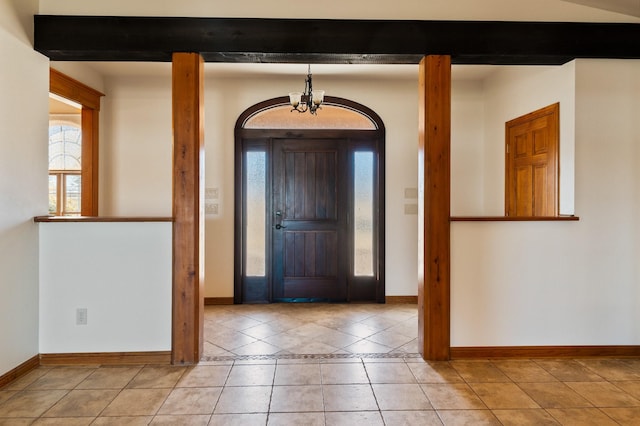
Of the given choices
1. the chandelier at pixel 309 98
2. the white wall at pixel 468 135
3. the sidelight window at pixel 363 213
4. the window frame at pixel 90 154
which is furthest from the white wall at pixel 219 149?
the chandelier at pixel 309 98

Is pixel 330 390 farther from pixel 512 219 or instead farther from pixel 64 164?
pixel 64 164

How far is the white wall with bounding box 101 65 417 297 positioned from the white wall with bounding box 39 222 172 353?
1605 millimetres

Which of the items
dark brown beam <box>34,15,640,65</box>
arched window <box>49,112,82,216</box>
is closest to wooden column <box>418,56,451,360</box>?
dark brown beam <box>34,15,640,65</box>

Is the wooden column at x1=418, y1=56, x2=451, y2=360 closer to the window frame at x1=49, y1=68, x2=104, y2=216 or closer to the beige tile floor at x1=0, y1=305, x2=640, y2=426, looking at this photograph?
the beige tile floor at x1=0, y1=305, x2=640, y2=426

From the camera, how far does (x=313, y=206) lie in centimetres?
453

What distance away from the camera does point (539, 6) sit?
109 inches

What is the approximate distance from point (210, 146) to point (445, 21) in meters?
2.82

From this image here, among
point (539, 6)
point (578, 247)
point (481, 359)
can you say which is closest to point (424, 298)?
point (481, 359)

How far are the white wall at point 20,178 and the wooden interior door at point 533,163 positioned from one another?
4004 millimetres

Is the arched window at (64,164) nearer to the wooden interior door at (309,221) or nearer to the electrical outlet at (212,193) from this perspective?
the electrical outlet at (212,193)

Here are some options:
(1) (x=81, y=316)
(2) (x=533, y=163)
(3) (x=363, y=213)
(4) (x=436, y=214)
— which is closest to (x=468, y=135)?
(2) (x=533, y=163)

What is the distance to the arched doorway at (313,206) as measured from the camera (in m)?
4.48

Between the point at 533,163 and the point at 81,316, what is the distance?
13.1 feet

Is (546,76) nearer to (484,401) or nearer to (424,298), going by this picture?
(424,298)
